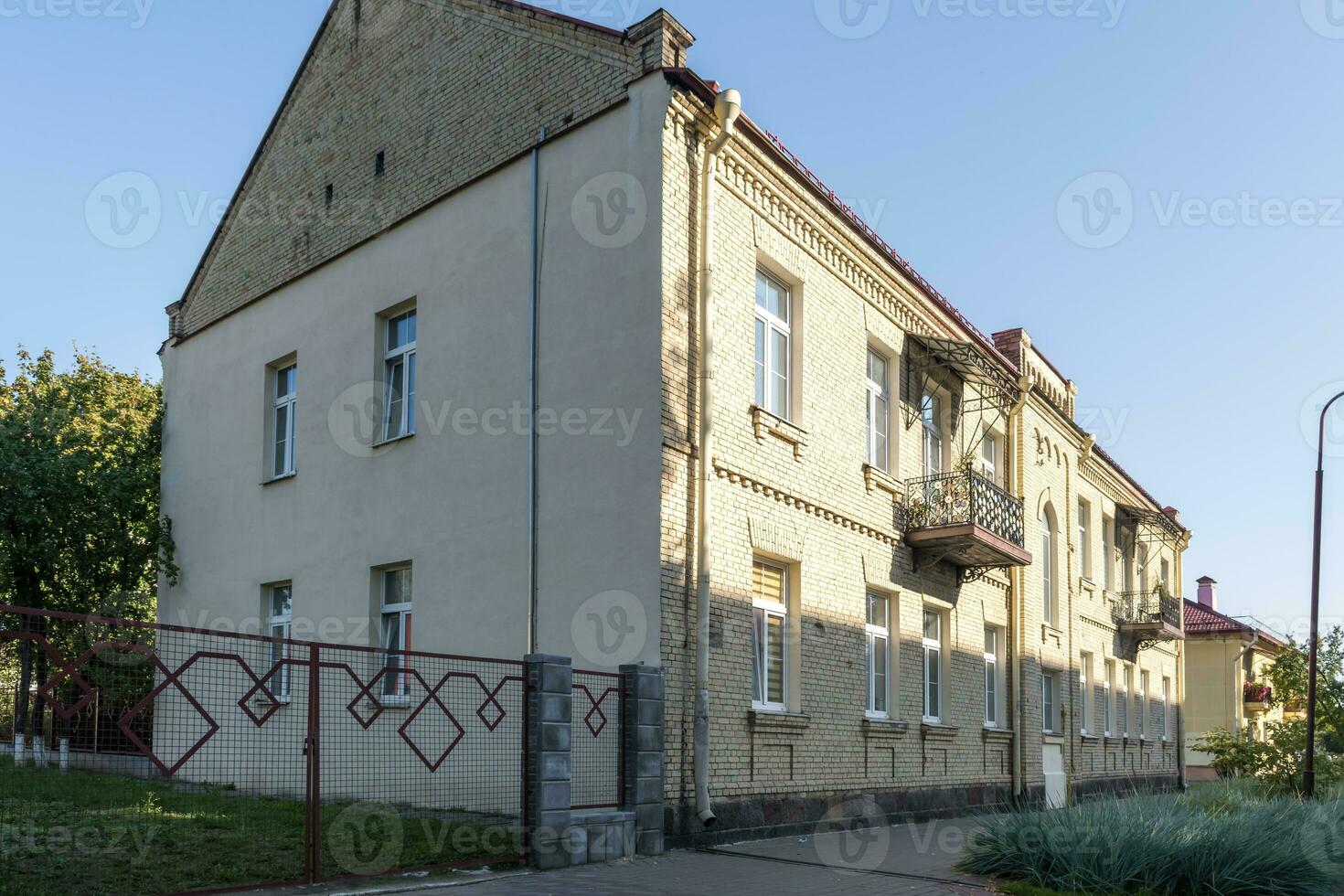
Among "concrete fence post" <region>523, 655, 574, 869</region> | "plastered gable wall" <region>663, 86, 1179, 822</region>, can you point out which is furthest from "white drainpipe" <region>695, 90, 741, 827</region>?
"concrete fence post" <region>523, 655, 574, 869</region>

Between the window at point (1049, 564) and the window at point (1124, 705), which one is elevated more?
the window at point (1049, 564)

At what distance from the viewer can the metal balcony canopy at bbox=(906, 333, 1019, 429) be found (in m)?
18.6

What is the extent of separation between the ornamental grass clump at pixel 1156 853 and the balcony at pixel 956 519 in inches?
219

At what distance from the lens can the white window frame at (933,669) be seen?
1831 centimetres

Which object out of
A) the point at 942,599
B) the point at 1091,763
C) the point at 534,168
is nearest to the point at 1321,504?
the point at 1091,763

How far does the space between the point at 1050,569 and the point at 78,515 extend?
18682 millimetres

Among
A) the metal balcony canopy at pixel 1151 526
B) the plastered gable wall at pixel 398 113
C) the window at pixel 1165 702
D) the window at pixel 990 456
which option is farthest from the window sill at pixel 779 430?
the window at pixel 1165 702

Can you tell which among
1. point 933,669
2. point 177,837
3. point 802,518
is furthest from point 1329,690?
point 177,837

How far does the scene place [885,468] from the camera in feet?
59.4

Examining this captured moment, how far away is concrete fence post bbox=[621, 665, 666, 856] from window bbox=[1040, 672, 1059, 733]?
→ 14918 mm

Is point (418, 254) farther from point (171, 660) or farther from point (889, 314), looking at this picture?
point (171, 660)

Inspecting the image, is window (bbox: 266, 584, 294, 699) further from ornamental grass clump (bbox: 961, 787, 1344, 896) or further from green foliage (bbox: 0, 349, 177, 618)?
ornamental grass clump (bbox: 961, 787, 1344, 896)

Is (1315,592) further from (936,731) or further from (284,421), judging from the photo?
(284,421)

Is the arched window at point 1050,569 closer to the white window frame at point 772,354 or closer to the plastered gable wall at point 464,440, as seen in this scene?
the white window frame at point 772,354
